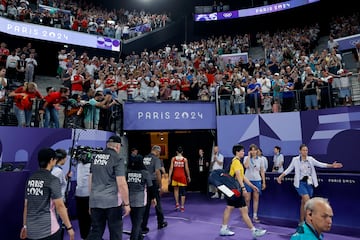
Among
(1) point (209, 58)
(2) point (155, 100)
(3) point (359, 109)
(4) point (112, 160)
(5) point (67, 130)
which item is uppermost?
(1) point (209, 58)

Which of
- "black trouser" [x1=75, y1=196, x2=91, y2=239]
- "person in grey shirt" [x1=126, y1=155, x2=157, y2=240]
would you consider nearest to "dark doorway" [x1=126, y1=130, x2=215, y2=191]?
"black trouser" [x1=75, y1=196, x2=91, y2=239]

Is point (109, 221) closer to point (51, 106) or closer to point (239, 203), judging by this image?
point (239, 203)

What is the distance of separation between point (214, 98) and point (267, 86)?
6.85ft

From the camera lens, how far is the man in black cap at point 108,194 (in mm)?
4141

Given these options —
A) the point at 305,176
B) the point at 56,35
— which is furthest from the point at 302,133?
the point at 56,35

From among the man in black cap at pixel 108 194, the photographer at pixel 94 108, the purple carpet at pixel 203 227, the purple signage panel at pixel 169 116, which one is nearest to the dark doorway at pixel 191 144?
the purple signage panel at pixel 169 116

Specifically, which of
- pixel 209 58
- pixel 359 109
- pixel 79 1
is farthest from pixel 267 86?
pixel 79 1

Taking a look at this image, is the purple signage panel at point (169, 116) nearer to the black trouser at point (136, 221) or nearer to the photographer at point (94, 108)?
the photographer at point (94, 108)

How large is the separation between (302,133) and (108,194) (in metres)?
8.13

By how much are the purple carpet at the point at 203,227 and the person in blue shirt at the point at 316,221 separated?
4.26 m

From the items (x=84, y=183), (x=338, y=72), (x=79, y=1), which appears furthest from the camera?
(x=79, y=1)

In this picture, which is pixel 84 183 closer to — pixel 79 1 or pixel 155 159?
pixel 155 159

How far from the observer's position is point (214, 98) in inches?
467

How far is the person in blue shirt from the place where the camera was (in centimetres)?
214
